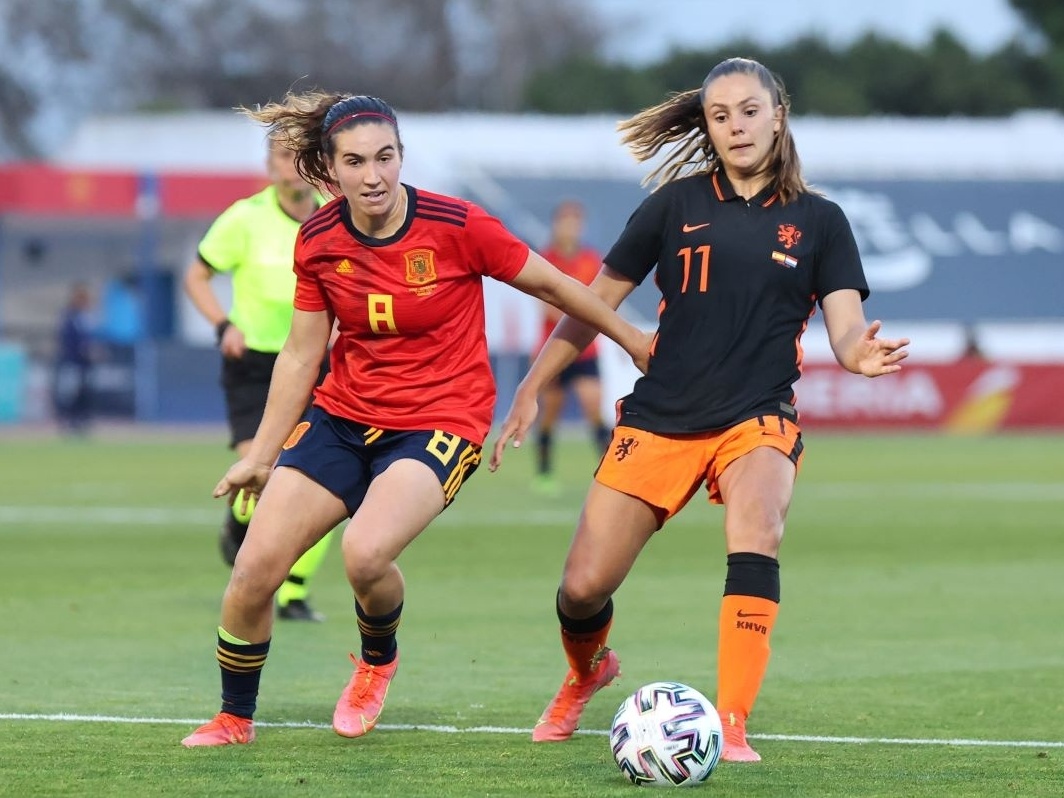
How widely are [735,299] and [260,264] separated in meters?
4.01

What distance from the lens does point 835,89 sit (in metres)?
58.8

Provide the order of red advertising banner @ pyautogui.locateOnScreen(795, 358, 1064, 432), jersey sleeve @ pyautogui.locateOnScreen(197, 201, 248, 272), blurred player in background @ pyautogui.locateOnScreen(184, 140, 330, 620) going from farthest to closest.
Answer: red advertising banner @ pyautogui.locateOnScreen(795, 358, 1064, 432) < jersey sleeve @ pyautogui.locateOnScreen(197, 201, 248, 272) < blurred player in background @ pyautogui.locateOnScreen(184, 140, 330, 620)

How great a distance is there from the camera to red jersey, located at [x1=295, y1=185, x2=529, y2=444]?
6.58 metres

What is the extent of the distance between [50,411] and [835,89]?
31.5m

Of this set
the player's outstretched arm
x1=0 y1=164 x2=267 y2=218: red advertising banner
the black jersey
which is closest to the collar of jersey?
the black jersey

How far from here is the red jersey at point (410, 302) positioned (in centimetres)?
658

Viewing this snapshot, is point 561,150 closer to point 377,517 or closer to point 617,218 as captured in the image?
point 617,218

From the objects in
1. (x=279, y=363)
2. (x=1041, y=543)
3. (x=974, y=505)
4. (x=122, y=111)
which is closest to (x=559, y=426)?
(x=974, y=505)

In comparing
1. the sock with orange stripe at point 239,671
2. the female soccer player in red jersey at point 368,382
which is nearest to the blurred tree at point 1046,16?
the female soccer player in red jersey at point 368,382

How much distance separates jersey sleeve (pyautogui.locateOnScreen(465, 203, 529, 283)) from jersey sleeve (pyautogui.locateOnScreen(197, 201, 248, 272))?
11.5 feet

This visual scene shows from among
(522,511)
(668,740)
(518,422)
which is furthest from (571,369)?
(668,740)

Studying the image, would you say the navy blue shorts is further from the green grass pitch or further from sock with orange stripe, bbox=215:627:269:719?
the green grass pitch

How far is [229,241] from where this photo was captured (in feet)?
32.6

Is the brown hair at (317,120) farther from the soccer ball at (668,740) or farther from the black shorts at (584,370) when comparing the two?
the black shorts at (584,370)
